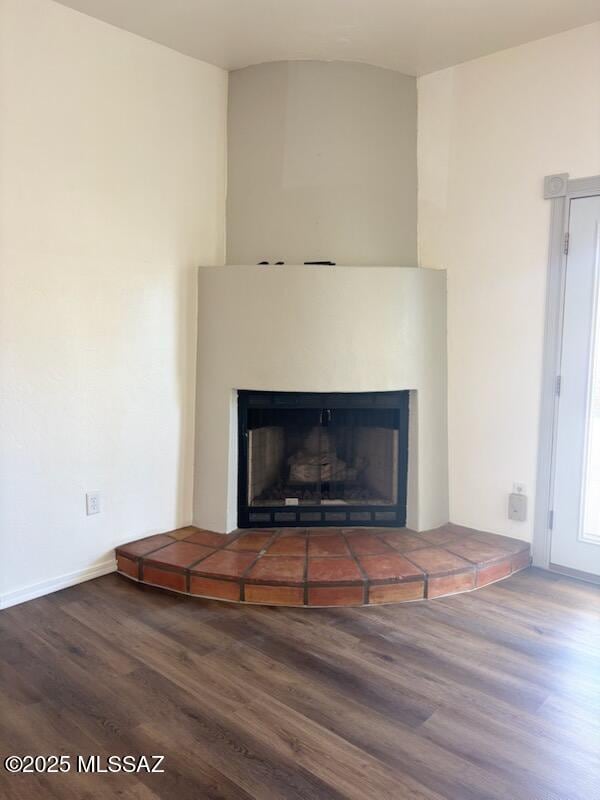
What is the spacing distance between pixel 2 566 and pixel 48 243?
1.45 metres

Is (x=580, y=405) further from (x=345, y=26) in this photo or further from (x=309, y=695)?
(x=345, y=26)

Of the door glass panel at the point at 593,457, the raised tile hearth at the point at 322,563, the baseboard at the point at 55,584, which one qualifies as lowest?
the baseboard at the point at 55,584

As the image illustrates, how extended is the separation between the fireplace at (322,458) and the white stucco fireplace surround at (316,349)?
72 mm

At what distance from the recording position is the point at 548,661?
2.16 meters

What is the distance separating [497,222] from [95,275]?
6.86ft

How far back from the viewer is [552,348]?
9.53 ft

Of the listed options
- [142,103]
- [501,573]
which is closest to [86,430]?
[142,103]

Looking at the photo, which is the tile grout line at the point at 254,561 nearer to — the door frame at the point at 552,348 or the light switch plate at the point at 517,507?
the light switch plate at the point at 517,507

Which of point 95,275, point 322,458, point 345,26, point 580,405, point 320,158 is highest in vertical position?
point 345,26

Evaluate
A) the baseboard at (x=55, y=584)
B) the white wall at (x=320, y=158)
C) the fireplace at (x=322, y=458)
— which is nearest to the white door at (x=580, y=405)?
the fireplace at (x=322, y=458)

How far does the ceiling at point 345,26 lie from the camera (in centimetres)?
254

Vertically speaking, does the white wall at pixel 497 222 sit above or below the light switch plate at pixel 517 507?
above

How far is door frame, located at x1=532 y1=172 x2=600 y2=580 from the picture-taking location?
281 cm

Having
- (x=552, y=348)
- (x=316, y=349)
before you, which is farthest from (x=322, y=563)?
(x=552, y=348)
